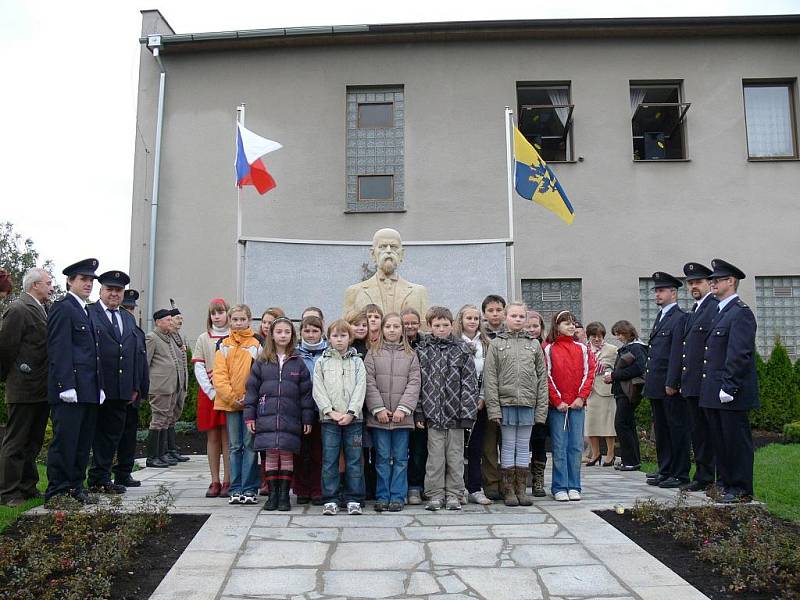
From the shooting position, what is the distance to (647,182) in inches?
562

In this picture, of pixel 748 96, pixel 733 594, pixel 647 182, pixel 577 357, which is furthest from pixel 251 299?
pixel 748 96

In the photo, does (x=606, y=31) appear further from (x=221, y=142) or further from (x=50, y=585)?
(x=50, y=585)

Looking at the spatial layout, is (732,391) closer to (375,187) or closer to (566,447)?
(566,447)

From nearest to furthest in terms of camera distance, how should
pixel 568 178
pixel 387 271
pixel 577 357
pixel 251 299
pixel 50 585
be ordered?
pixel 50 585 < pixel 577 357 < pixel 387 271 < pixel 251 299 < pixel 568 178

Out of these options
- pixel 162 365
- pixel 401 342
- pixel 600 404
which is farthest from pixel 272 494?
pixel 600 404

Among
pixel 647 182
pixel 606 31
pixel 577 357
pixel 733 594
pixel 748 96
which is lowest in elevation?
pixel 733 594

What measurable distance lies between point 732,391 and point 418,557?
10.6ft

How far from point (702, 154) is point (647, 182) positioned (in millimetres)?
1277

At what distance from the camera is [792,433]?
11578mm

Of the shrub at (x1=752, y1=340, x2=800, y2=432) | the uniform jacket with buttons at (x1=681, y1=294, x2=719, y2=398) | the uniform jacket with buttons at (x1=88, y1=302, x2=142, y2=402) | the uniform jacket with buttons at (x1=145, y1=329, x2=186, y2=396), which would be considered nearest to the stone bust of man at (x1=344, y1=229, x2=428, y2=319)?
the uniform jacket with buttons at (x1=88, y1=302, x2=142, y2=402)

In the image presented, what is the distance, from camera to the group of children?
599cm

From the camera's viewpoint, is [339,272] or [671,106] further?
[671,106]

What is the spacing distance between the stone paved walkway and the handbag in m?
2.70

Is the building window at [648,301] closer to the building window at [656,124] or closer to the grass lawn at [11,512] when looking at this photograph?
the building window at [656,124]
